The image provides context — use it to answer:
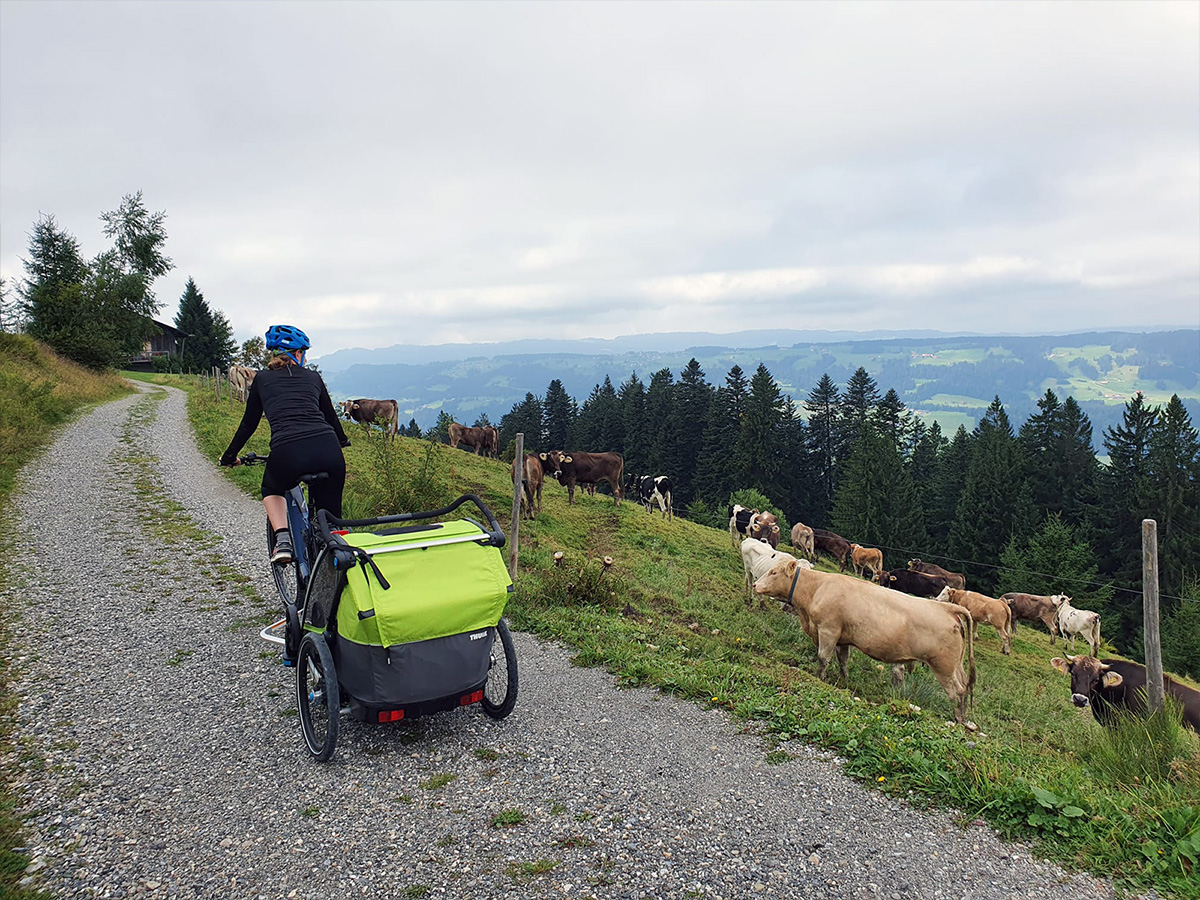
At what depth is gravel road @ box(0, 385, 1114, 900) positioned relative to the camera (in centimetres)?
342

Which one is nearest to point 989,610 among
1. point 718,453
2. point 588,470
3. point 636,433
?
point 588,470

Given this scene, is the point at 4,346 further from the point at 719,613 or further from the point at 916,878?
the point at 916,878

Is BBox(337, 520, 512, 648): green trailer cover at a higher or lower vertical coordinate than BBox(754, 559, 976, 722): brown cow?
higher

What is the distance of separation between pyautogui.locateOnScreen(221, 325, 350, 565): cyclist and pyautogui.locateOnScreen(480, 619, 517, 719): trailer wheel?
1834 mm

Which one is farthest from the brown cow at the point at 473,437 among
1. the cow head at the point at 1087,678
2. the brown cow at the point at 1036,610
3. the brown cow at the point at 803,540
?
the cow head at the point at 1087,678

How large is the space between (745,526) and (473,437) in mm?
13996

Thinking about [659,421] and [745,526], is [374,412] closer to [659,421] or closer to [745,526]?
[745,526]

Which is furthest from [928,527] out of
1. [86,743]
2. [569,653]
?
[86,743]

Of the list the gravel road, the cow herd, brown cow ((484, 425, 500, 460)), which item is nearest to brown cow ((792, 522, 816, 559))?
brown cow ((484, 425, 500, 460))

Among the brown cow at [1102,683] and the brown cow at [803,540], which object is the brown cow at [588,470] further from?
the brown cow at [1102,683]

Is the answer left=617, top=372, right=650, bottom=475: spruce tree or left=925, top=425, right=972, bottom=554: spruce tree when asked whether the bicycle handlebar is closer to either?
left=925, top=425, right=972, bottom=554: spruce tree

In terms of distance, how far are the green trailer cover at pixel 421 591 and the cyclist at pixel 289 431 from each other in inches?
42.0

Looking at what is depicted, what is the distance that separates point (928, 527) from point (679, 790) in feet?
199

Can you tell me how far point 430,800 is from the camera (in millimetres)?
4078
